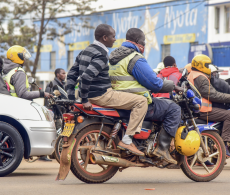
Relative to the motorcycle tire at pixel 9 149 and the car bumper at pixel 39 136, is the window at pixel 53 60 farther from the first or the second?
the motorcycle tire at pixel 9 149

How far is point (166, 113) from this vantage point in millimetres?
6180

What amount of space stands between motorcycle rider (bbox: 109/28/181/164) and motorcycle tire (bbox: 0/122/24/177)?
1730 mm

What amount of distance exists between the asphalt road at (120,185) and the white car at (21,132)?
305 millimetres

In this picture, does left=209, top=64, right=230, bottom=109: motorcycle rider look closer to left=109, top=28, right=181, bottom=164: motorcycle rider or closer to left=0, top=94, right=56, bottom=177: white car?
left=109, top=28, right=181, bottom=164: motorcycle rider

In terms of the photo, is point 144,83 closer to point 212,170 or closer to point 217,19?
point 212,170

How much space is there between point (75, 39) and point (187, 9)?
11.7 metres

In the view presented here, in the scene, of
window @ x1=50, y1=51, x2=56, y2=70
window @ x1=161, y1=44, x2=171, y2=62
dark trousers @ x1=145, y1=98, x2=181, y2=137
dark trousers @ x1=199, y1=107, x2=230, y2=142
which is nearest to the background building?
window @ x1=161, y1=44, x2=171, y2=62

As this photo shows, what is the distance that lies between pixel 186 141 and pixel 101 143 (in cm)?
110

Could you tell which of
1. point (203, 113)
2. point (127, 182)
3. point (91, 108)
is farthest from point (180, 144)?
point (203, 113)

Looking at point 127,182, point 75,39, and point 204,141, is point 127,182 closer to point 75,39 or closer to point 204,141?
point 204,141

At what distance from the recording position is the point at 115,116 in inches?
238

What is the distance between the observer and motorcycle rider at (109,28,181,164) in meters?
6.04

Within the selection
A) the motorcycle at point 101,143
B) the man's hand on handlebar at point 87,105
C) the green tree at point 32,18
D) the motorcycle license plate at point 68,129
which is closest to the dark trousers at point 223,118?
the motorcycle at point 101,143

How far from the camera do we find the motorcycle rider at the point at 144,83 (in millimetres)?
6039
